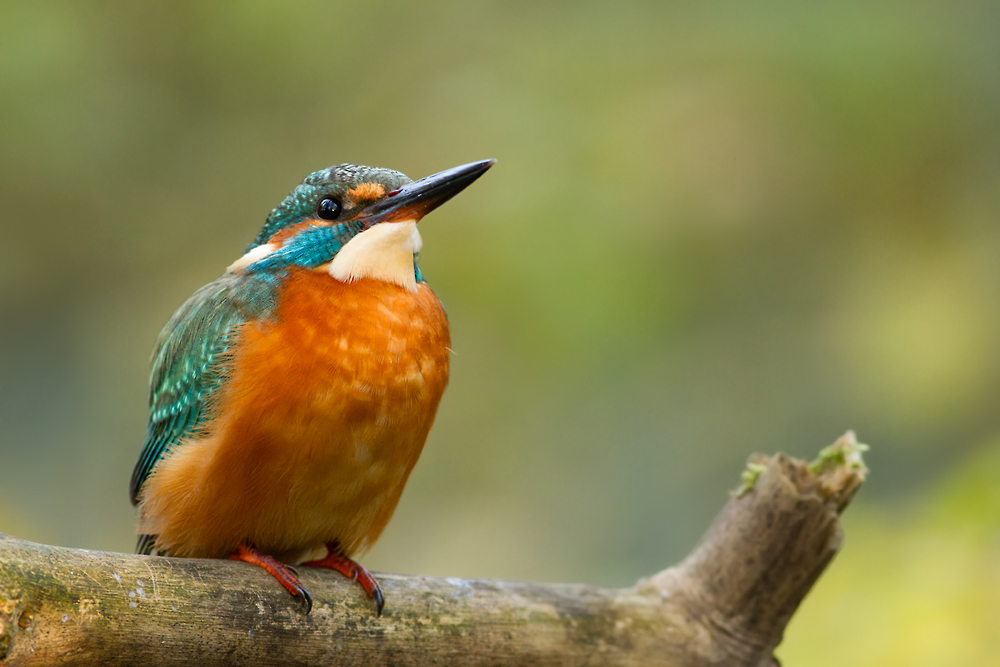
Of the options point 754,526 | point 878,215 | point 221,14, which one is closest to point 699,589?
point 754,526

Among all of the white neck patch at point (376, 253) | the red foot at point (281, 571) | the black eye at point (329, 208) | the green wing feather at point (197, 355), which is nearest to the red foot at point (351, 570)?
the red foot at point (281, 571)

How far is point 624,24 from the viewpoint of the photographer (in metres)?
4.63

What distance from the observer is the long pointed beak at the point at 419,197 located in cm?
229

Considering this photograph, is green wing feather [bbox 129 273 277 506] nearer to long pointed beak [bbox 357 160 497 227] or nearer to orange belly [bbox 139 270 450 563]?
orange belly [bbox 139 270 450 563]

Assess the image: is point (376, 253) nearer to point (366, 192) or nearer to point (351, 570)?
point (366, 192)

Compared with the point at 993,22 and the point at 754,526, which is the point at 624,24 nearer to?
the point at 993,22

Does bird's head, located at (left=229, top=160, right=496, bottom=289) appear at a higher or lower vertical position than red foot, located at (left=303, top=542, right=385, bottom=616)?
higher

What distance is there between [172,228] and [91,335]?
1.95 feet

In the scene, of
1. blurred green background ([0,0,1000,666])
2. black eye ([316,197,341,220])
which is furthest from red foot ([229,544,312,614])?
blurred green background ([0,0,1000,666])

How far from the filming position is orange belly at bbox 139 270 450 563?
2.12 meters

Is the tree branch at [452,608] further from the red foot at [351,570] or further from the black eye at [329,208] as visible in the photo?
the black eye at [329,208]

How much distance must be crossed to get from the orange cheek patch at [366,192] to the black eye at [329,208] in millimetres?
49

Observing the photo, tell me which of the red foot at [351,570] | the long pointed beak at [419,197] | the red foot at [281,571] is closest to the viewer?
the red foot at [281,571]

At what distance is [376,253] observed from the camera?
2.33 meters
